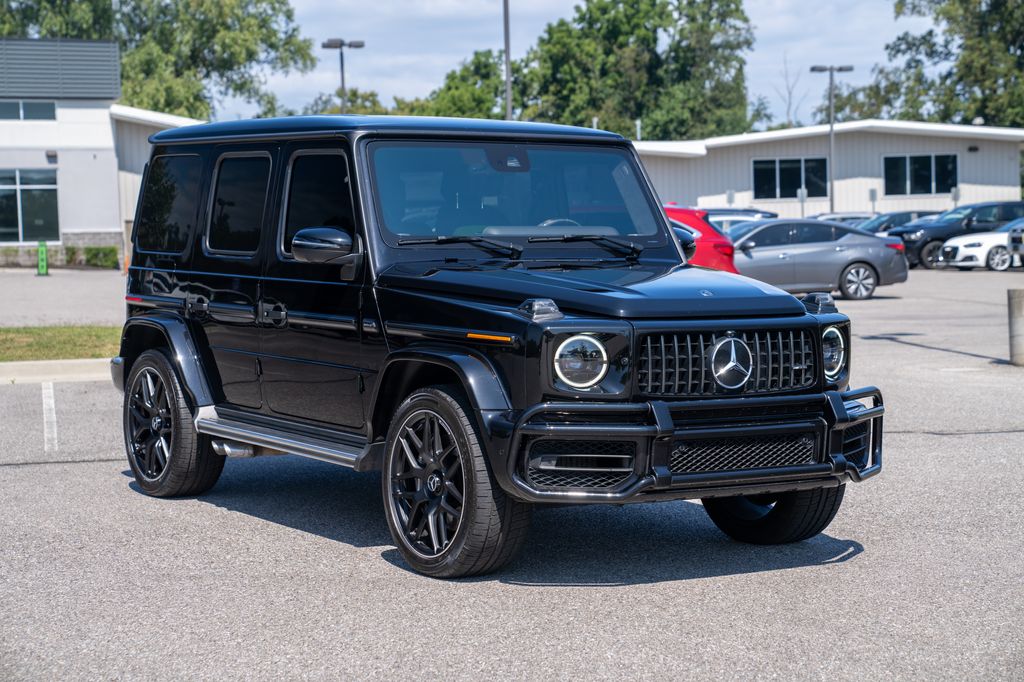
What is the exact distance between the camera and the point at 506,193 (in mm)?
7078

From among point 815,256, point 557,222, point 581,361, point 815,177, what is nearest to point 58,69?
point 815,177

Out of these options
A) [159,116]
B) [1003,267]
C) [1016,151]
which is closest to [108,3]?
[159,116]

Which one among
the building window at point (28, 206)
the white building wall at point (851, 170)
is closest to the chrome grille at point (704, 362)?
the building window at point (28, 206)

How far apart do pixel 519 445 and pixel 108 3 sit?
67704 mm

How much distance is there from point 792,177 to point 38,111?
27.0 metres

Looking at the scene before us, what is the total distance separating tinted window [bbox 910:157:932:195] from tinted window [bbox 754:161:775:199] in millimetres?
5178

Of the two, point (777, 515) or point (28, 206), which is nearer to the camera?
point (777, 515)

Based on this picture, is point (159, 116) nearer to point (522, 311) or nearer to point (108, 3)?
point (108, 3)

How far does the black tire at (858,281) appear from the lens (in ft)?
85.3

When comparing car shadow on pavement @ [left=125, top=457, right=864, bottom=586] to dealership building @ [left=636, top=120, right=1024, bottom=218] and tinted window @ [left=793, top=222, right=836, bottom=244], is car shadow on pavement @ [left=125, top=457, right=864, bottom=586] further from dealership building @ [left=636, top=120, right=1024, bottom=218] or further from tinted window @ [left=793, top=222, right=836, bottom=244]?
dealership building @ [left=636, top=120, right=1024, bottom=218]

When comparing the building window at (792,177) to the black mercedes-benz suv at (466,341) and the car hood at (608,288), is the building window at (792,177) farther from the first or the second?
the car hood at (608,288)

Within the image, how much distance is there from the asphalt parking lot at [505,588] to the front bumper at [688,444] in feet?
1.51

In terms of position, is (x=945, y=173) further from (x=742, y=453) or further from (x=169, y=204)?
(x=742, y=453)

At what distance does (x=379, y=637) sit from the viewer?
5.26m
